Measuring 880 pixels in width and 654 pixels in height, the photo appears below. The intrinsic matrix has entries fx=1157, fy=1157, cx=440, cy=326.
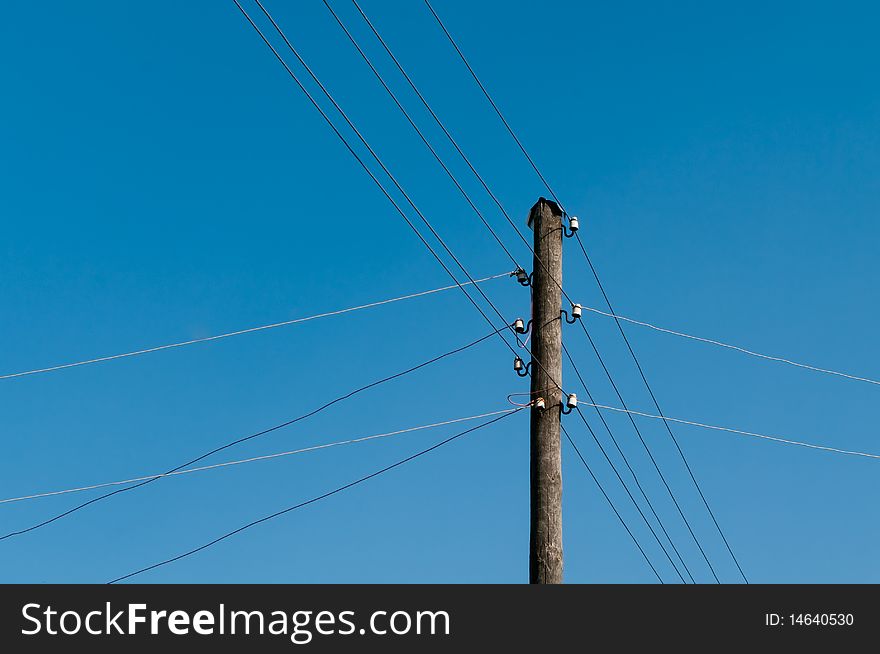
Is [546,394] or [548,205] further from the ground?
[548,205]

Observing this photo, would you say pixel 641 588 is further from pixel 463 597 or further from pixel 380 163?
pixel 380 163

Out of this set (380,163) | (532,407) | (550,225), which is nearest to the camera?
(380,163)

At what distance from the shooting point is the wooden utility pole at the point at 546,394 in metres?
10.8

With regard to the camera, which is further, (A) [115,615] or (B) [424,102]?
(B) [424,102]

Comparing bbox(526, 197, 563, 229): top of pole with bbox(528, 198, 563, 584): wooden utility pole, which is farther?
bbox(526, 197, 563, 229): top of pole

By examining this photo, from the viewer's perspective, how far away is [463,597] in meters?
9.43

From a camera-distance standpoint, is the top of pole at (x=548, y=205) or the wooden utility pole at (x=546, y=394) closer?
the wooden utility pole at (x=546, y=394)

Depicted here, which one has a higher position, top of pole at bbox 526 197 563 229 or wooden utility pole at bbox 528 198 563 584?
top of pole at bbox 526 197 563 229

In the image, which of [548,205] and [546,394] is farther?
[548,205]

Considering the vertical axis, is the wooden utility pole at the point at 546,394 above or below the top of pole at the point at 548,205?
below

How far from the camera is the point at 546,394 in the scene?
11.8 m

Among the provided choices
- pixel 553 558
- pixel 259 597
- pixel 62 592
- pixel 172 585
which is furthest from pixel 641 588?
pixel 62 592

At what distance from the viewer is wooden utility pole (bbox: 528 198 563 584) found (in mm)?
10812

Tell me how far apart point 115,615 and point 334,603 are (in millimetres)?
1704
